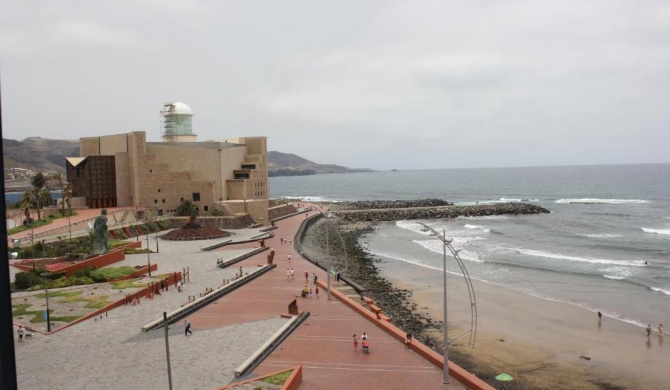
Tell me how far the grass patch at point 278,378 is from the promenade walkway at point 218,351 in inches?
26.9

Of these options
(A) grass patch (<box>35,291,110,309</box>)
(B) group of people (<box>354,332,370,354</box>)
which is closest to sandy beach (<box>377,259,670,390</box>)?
(B) group of people (<box>354,332,370,354</box>)

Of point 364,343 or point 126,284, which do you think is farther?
point 126,284

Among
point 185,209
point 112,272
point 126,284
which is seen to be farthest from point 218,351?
point 185,209

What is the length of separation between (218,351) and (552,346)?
15429 millimetres

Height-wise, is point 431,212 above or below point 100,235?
below

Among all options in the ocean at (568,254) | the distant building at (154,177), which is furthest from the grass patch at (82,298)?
the distant building at (154,177)

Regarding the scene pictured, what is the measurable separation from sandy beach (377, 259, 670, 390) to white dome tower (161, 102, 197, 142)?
46889mm

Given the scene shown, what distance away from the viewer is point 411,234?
217 feet

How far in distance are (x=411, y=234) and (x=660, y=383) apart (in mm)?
46173

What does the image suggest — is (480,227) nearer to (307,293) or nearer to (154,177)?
(154,177)

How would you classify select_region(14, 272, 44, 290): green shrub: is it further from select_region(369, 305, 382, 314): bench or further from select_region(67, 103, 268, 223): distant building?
select_region(67, 103, 268, 223): distant building

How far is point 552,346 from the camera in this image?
79.2 ft

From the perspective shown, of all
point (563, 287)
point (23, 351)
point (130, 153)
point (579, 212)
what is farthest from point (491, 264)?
point (579, 212)

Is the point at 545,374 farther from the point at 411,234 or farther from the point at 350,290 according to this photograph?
the point at 411,234
